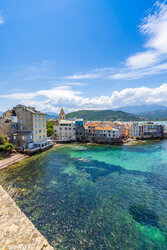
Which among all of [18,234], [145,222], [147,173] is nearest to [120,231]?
[145,222]

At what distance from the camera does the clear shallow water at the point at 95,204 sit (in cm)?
1347

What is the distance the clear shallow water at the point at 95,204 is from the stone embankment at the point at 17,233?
298 inches

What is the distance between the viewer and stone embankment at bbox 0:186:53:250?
6305 mm

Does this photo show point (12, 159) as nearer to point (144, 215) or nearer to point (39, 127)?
point (39, 127)

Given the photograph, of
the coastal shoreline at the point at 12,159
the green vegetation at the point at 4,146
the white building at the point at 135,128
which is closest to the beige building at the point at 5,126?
the green vegetation at the point at 4,146

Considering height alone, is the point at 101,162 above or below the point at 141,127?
below

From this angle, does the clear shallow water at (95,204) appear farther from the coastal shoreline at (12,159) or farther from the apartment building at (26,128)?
the apartment building at (26,128)

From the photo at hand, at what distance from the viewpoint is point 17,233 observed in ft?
23.5

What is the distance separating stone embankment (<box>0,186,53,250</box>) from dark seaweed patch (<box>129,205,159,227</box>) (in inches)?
562

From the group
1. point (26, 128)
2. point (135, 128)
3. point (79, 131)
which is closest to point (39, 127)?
point (26, 128)

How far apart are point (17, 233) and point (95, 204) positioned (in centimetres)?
1396

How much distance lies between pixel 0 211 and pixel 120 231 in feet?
42.7

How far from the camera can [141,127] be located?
87.6 metres

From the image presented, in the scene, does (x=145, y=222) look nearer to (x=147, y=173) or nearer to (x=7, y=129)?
(x=147, y=173)
